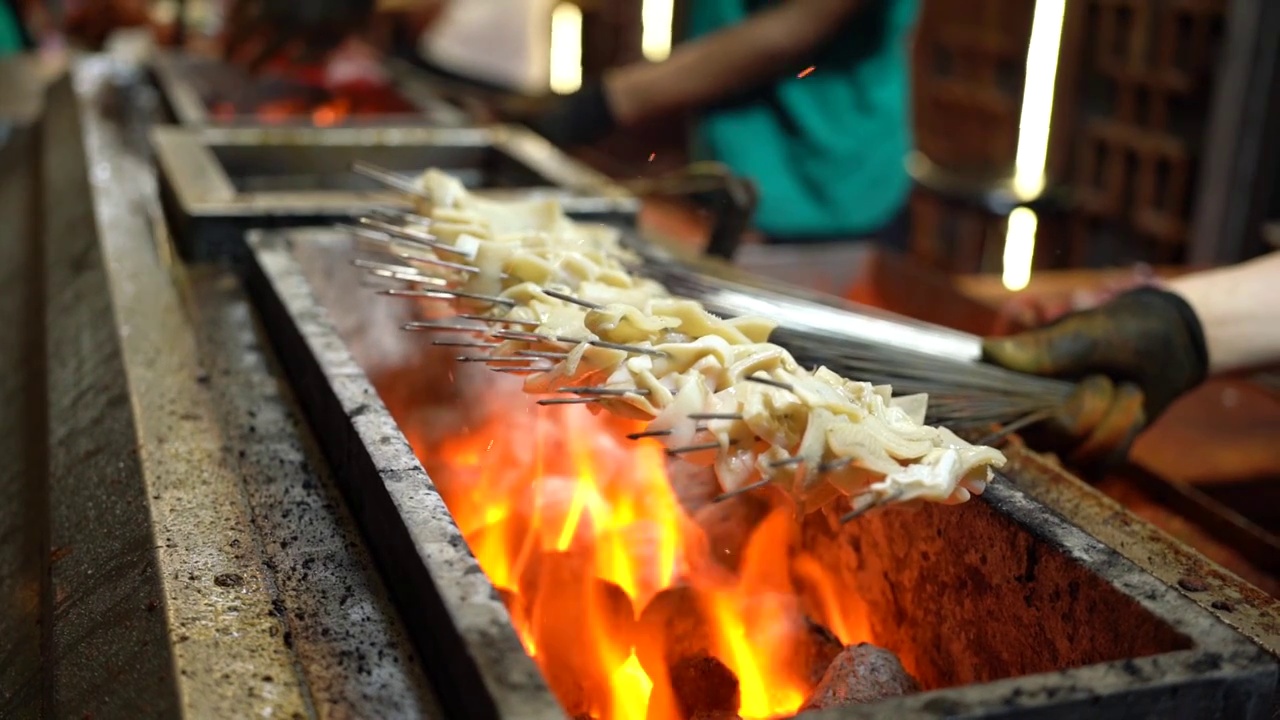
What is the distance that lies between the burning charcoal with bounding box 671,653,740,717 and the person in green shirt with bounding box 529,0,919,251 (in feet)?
8.78

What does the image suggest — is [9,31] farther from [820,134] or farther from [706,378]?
[706,378]

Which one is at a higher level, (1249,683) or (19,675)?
(1249,683)

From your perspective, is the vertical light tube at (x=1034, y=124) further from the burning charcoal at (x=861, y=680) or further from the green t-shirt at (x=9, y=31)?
the green t-shirt at (x=9, y=31)

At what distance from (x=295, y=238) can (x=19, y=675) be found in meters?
1.26

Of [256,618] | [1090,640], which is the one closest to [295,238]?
[256,618]

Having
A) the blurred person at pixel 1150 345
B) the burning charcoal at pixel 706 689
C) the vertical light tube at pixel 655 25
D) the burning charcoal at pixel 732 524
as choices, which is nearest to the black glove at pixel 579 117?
the blurred person at pixel 1150 345

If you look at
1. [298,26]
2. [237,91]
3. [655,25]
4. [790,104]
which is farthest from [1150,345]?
[655,25]

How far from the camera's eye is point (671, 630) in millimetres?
1659

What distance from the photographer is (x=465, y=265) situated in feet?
6.29

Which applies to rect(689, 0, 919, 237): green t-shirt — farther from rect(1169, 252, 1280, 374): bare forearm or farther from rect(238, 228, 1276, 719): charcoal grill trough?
rect(238, 228, 1276, 719): charcoal grill trough

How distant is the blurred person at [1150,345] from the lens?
1.98m

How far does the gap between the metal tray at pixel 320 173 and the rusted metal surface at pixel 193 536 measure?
22 cm

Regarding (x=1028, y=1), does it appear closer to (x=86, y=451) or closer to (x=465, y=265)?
(x=465, y=265)

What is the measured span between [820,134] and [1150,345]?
7.48ft
